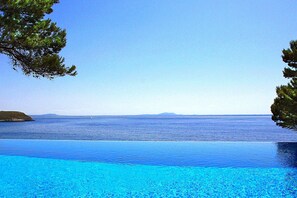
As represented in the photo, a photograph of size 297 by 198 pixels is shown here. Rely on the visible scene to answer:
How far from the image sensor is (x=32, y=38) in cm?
1207

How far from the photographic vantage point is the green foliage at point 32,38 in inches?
437

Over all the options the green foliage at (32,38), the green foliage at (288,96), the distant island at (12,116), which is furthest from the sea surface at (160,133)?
the distant island at (12,116)

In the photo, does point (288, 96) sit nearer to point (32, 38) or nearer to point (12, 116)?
point (32, 38)

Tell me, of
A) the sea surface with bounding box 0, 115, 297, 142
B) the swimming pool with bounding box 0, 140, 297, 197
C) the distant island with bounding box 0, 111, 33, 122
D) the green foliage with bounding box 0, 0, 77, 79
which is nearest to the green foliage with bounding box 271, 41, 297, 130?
the swimming pool with bounding box 0, 140, 297, 197

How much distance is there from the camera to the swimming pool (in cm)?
1003

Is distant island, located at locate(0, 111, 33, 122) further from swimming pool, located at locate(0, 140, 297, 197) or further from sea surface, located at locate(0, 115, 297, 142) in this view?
swimming pool, located at locate(0, 140, 297, 197)

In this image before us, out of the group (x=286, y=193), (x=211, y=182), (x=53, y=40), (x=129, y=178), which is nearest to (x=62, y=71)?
(x=53, y=40)

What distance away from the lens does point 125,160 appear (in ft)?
50.6

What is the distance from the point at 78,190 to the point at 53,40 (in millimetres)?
6512

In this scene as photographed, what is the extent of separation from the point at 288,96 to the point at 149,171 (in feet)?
35.6

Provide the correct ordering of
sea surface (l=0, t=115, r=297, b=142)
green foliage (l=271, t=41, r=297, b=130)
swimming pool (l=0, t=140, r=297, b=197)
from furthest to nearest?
sea surface (l=0, t=115, r=297, b=142) → green foliage (l=271, t=41, r=297, b=130) → swimming pool (l=0, t=140, r=297, b=197)

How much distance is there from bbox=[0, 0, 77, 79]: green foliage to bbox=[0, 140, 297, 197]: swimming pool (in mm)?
4676

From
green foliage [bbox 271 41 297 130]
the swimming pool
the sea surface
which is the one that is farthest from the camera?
the sea surface

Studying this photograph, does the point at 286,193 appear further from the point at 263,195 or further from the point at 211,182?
the point at 211,182
